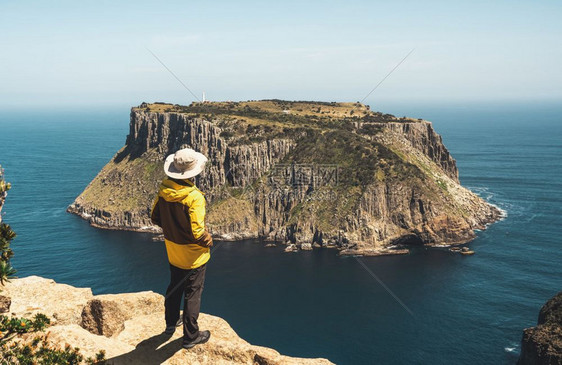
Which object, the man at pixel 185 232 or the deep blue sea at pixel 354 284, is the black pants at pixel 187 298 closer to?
the man at pixel 185 232

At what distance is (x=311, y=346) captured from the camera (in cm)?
7362

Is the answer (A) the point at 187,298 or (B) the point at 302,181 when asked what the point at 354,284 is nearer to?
(B) the point at 302,181

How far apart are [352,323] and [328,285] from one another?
18.6 m

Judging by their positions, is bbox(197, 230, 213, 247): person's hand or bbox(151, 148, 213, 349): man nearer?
bbox(151, 148, 213, 349): man

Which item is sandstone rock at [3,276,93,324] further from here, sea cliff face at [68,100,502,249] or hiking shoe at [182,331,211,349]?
sea cliff face at [68,100,502,249]

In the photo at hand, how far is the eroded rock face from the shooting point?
5919 centimetres

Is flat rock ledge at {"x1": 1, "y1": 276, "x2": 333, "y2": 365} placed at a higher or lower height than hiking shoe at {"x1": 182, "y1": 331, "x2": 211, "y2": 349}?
lower

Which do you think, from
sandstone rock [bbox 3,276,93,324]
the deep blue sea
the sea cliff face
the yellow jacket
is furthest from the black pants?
the sea cliff face

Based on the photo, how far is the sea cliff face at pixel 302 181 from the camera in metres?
128

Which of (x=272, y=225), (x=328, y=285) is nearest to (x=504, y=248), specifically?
(x=328, y=285)

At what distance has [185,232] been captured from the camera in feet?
44.3

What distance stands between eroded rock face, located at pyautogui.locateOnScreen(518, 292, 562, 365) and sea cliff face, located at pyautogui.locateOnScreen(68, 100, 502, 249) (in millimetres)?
60532

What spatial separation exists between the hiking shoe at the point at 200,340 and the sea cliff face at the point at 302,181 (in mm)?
112866

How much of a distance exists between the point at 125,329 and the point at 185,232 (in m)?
4.53
